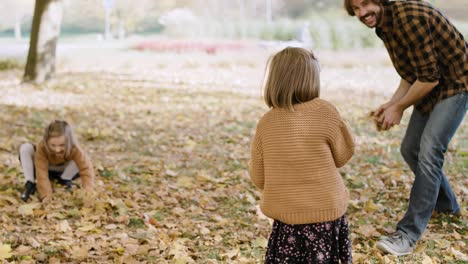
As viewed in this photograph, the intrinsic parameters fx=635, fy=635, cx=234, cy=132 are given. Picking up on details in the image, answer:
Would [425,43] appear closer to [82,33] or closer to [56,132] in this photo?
[56,132]

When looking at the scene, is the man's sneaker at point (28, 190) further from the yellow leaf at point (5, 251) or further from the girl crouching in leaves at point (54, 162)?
the yellow leaf at point (5, 251)

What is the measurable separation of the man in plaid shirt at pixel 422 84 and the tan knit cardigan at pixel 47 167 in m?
2.62

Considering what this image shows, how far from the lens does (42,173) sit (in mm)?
5355

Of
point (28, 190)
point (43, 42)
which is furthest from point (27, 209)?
point (43, 42)

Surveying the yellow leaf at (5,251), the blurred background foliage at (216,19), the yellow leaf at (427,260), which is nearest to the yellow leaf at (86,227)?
the yellow leaf at (5,251)

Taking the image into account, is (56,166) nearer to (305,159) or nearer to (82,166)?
(82,166)

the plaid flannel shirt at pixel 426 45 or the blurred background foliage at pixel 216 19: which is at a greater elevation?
the plaid flannel shirt at pixel 426 45

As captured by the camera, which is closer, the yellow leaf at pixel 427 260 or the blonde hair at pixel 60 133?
the yellow leaf at pixel 427 260

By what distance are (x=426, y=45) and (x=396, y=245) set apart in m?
1.26

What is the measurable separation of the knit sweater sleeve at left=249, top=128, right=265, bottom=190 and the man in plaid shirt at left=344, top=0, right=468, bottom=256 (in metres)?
1.18

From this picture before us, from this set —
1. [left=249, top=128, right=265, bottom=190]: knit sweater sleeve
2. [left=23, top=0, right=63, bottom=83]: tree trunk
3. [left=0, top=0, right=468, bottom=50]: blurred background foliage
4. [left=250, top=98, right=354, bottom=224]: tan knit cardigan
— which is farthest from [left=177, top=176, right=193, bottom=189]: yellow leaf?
[left=0, top=0, right=468, bottom=50]: blurred background foliage

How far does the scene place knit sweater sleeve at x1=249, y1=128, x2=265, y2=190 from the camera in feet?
10.1

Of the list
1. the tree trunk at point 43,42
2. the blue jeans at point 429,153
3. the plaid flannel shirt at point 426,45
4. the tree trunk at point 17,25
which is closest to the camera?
the plaid flannel shirt at point 426,45

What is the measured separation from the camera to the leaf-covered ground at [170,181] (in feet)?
13.7
